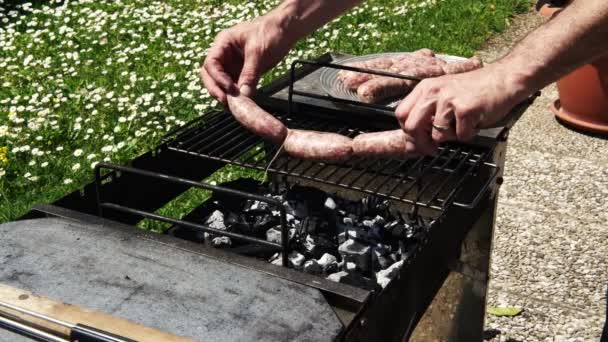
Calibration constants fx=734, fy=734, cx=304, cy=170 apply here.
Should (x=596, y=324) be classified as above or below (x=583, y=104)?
below

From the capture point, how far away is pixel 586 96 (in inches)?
216

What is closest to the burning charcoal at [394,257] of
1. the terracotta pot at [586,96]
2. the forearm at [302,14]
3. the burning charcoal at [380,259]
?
the burning charcoal at [380,259]

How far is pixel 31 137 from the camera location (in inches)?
201

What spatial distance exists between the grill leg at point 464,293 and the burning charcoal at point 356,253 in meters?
0.41

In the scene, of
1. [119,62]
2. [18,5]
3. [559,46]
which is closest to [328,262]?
[559,46]

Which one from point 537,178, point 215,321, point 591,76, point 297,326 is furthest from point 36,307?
point 591,76

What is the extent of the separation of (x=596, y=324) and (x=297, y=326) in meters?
2.58

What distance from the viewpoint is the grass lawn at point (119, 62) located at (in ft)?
15.9

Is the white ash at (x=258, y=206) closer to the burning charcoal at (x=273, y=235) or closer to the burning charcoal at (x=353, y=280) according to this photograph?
the burning charcoal at (x=273, y=235)

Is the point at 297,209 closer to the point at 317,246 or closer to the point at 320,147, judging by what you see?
the point at 317,246

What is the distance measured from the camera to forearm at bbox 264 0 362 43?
8.60 feet

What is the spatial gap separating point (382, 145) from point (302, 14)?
28.5 inches

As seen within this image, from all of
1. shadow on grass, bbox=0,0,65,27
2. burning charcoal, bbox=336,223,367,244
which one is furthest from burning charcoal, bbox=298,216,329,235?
shadow on grass, bbox=0,0,65,27

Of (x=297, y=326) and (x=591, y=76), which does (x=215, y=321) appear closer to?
(x=297, y=326)
